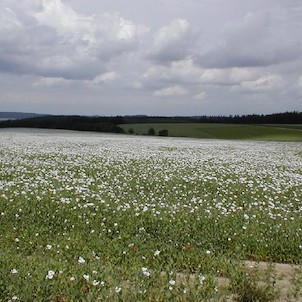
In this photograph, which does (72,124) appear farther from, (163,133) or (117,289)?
(117,289)

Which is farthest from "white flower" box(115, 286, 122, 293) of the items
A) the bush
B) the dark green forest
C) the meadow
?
the dark green forest

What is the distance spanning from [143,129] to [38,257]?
86.7 m

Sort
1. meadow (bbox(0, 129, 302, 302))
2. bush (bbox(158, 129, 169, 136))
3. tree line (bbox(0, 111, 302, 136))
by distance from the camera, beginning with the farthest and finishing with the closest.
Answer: tree line (bbox(0, 111, 302, 136)) → bush (bbox(158, 129, 169, 136)) → meadow (bbox(0, 129, 302, 302))

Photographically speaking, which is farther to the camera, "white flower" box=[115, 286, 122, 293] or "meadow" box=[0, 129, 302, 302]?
"meadow" box=[0, 129, 302, 302]

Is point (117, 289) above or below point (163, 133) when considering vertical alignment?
above

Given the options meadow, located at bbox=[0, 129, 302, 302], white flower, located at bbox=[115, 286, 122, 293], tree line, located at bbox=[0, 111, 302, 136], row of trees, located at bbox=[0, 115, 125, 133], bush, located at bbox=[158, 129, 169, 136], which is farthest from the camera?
tree line, located at bbox=[0, 111, 302, 136]

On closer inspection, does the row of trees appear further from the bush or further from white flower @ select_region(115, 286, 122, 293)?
white flower @ select_region(115, 286, 122, 293)

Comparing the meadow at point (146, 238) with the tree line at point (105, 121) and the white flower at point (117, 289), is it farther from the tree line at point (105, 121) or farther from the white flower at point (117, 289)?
the tree line at point (105, 121)

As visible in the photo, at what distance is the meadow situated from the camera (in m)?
6.16

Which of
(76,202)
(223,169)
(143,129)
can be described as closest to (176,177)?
(223,169)

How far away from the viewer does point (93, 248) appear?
835 centimetres

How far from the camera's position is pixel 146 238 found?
9219 millimetres

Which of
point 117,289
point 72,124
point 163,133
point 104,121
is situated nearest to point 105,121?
point 104,121

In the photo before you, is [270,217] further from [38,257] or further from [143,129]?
[143,129]
